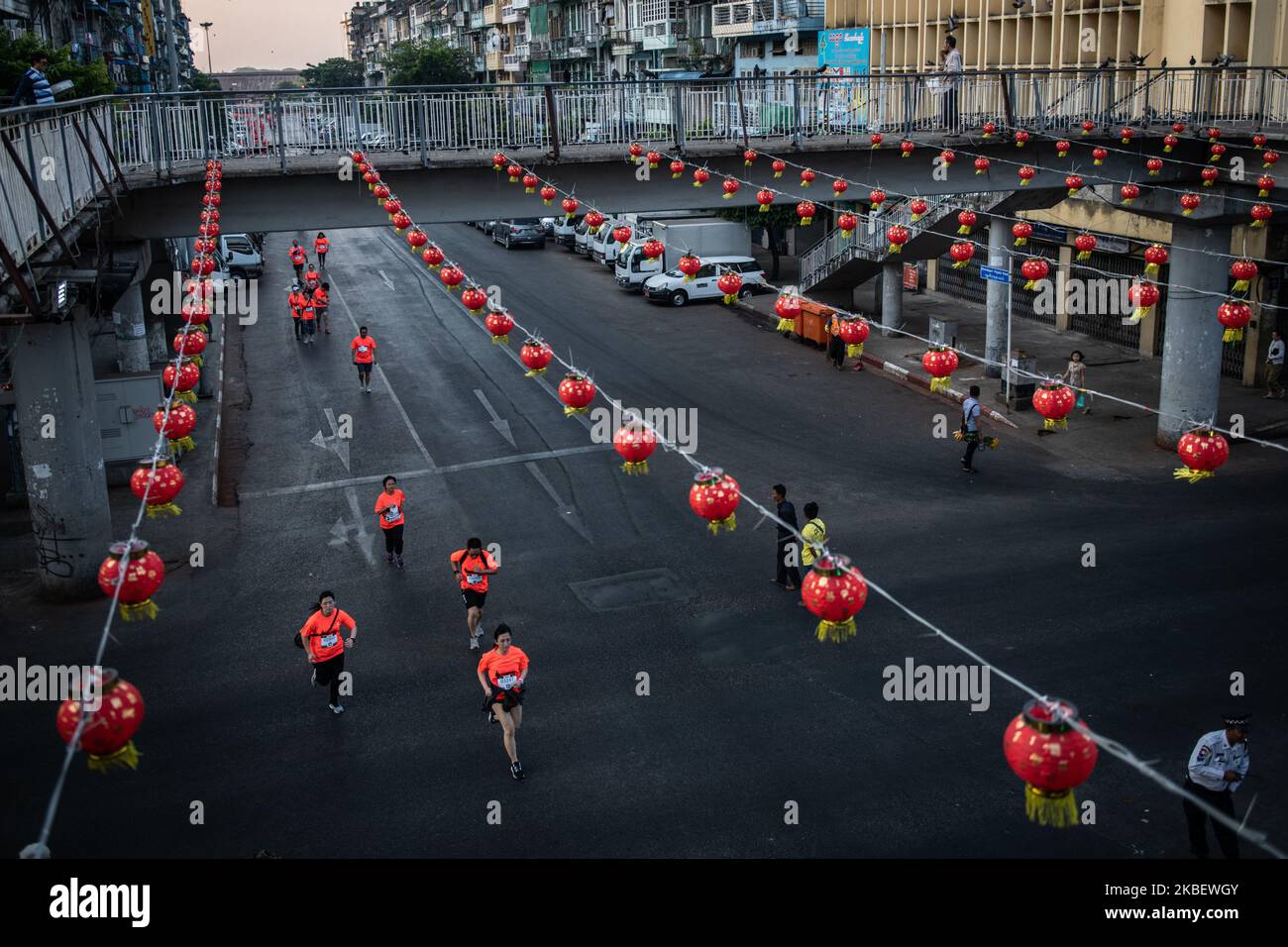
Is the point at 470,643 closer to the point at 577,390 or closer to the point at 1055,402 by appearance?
the point at 577,390

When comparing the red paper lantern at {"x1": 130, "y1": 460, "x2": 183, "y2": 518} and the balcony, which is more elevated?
the balcony

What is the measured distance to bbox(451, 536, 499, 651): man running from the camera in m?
16.0

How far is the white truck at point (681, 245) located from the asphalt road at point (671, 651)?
53.6 ft

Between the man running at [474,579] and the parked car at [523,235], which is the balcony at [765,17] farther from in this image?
the man running at [474,579]

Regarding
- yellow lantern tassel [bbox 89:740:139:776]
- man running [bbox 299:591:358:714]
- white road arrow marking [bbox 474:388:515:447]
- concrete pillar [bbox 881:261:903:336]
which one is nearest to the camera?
yellow lantern tassel [bbox 89:740:139:776]

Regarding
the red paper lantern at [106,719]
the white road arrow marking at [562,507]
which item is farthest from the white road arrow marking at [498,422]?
the red paper lantern at [106,719]

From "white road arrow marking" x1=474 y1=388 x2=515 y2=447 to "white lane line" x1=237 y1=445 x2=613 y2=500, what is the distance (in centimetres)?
115

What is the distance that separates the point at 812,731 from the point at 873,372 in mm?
19750

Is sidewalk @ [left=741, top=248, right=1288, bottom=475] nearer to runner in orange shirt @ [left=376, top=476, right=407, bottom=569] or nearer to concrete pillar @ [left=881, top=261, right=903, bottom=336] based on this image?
concrete pillar @ [left=881, top=261, right=903, bottom=336]

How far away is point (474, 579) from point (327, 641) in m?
2.42

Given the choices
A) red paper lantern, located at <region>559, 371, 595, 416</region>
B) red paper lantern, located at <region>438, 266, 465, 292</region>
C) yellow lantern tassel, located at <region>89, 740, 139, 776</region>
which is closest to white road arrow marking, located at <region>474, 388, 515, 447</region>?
red paper lantern, located at <region>438, 266, 465, 292</region>

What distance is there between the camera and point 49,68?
2997cm
